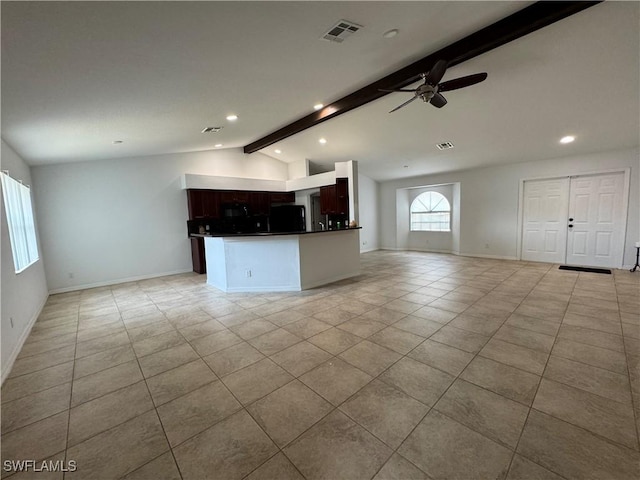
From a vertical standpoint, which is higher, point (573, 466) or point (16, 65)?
point (16, 65)

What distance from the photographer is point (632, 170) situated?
519 centimetres

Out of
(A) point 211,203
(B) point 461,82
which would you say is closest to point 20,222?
(A) point 211,203

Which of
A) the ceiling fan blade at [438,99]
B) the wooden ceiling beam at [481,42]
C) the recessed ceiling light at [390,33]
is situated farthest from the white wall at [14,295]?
the ceiling fan blade at [438,99]

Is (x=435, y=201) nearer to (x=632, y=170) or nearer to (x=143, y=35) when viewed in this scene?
(x=632, y=170)

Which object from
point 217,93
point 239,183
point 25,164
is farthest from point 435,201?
point 25,164

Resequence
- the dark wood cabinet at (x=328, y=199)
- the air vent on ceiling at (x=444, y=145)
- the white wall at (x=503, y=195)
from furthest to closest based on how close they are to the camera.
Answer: the dark wood cabinet at (x=328, y=199) < the air vent on ceiling at (x=444, y=145) < the white wall at (x=503, y=195)

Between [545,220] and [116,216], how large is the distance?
9712 mm

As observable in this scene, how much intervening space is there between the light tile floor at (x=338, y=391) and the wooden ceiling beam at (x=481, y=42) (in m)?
2.98

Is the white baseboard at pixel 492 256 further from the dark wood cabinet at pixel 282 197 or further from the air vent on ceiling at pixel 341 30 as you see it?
the air vent on ceiling at pixel 341 30

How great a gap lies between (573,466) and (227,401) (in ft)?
6.65

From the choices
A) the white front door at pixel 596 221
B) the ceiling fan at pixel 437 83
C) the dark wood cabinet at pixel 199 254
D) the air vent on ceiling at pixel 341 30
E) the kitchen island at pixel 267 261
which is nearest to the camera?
the air vent on ceiling at pixel 341 30

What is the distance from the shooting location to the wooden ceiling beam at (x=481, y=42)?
2.35m

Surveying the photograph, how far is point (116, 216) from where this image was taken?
5.67 m

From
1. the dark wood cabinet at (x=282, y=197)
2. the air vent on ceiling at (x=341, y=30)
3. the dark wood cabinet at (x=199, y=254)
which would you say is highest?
the air vent on ceiling at (x=341, y=30)
